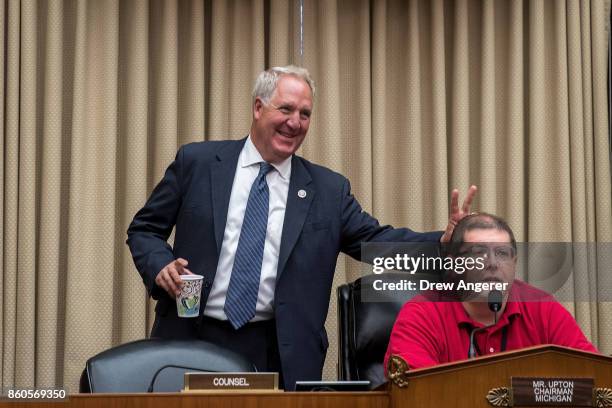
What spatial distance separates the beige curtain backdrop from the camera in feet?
14.9

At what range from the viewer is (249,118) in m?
4.77

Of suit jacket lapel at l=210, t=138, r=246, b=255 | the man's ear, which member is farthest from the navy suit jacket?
the man's ear

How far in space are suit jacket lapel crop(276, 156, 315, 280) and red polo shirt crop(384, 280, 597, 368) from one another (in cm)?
75

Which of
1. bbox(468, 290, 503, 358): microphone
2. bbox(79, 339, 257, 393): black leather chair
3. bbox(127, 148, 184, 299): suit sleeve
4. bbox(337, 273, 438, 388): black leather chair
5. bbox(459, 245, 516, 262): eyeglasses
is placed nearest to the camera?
bbox(79, 339, 257, 393): black leather chair

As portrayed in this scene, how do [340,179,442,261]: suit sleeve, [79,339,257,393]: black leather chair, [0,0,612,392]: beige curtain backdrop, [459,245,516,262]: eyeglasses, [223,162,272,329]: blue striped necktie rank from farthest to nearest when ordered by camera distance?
1. [0,0,612,392]: beige curtain backdrop
2. [340,179,442,261]: suit sleeve
3. [223,162,272,329]: blue striped necktie
4. [459,245,516,262]: eyeglasses
5. [79,339,257,393]: black leather chair

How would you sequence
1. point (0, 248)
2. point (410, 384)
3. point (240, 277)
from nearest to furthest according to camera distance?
point (410, 384) → point (240, 277) → point (0, 248)

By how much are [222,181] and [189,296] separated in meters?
0.58

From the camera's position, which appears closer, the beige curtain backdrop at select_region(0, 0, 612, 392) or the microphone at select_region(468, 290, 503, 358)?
the microphone at select_region(468, 290, 503, 358)

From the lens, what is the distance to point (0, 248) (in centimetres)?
451

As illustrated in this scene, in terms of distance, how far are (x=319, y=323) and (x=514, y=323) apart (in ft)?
3.11

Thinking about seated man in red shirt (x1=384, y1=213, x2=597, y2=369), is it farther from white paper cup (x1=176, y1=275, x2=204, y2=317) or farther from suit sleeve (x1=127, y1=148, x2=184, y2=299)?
suit sleeve (x1=127, y1=148, x2=184, y2=299)

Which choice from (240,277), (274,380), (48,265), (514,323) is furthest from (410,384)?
(48,265)

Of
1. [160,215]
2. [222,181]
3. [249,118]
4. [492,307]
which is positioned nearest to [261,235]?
[222,181]

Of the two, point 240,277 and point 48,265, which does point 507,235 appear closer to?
point 240,277
